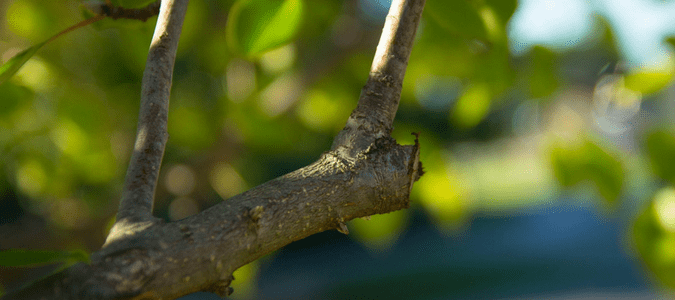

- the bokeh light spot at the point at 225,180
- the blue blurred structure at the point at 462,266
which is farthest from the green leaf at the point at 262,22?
the blue blurred structure at the point at 462,266

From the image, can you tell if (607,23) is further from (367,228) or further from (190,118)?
(190,118)

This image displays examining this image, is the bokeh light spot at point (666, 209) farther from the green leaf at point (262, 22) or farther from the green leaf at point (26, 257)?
the green leaf at point (26, 257)

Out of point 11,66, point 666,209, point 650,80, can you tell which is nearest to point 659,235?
point 666,209

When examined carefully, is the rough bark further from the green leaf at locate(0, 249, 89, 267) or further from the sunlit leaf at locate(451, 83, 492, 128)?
the sunlit leaf at locate(451, 83, 492, 128)

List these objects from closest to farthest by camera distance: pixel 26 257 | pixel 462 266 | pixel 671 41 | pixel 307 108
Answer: pixel 26 257 → pixel 671 41 → pixel 307 108 → pixel 462 266

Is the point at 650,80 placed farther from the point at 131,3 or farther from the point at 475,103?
the point at 131,3

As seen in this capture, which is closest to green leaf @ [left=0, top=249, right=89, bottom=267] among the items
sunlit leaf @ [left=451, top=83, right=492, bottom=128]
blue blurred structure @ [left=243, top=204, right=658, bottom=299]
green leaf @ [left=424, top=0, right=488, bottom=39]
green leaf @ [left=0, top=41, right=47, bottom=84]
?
green leaf @ [left=0, top=41, right=47, bottom=84]
